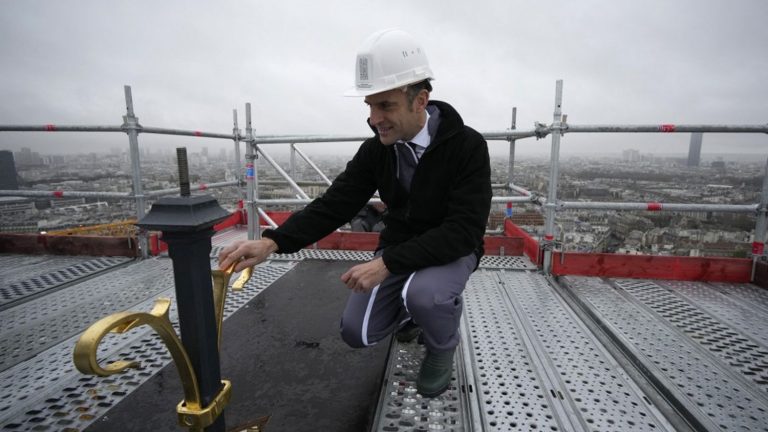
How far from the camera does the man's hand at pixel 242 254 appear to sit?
1.19 meters

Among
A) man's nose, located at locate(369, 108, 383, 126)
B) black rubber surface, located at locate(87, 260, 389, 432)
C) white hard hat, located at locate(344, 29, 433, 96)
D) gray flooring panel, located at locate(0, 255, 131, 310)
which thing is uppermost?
white hard hat, located at locate(344, 29, 433, 96)

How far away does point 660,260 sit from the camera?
2.74 meters

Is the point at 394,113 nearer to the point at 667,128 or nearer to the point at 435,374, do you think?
the point at 435,374

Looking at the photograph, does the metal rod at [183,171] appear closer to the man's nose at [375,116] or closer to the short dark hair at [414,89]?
the man's nose at [375,116]

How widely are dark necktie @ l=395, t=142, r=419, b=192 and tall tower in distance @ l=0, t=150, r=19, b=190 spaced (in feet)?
11.7

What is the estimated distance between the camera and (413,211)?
1723 millimetres

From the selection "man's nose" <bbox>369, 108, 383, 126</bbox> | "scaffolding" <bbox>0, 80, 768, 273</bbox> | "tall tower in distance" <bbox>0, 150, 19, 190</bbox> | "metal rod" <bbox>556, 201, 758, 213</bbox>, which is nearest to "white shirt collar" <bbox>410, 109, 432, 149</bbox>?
"man's nose" <bbox>369, 108, 383, 126</bbox>

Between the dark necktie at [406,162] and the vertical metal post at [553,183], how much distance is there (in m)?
1.59

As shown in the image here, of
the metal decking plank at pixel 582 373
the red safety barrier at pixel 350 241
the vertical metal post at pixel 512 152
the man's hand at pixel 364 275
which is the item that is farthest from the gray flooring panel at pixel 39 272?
the vertical metal post at pixel 512 152

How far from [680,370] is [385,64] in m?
1.92

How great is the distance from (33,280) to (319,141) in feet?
8.01

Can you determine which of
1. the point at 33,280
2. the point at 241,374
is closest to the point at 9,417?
the point at 241,374

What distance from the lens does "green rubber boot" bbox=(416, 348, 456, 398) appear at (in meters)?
1.49

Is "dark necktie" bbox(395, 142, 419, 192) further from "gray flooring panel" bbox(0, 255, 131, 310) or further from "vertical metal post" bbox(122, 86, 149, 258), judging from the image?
"gray flooring panel" bbox(0, 255, 131, 310)
